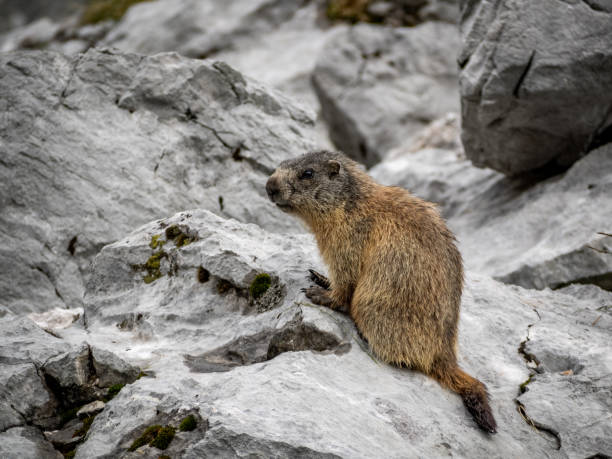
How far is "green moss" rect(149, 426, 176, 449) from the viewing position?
466 cm

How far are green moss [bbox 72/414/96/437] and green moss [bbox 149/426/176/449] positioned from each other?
0.84m

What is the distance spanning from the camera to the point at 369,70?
19.6 meters

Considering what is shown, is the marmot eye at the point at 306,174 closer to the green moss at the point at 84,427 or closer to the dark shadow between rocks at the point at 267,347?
the dark shadow between rocks at the point at 267,347

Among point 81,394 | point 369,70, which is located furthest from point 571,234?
point 369,70

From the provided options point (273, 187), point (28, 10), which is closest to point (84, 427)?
point (273, 187)

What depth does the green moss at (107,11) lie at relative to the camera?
24725 millimetres

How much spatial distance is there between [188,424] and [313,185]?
137 inches

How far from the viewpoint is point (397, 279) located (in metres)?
6.09

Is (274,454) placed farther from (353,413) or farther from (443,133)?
(443,133)

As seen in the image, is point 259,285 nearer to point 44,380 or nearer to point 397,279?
point 397,279

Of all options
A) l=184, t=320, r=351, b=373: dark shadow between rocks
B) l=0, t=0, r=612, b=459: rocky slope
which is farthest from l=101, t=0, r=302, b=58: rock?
l=184, t=320, r=351, b=373: dark shadow between rocks

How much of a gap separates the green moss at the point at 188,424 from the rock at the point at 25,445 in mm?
1075

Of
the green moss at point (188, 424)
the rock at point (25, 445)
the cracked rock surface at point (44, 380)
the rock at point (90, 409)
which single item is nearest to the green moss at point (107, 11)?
the cracked rock surface at point (44, 380)

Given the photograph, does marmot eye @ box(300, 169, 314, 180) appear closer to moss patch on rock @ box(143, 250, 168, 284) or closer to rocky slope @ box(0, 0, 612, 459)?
rocky slope @ box(0, 0, 612, 459)
